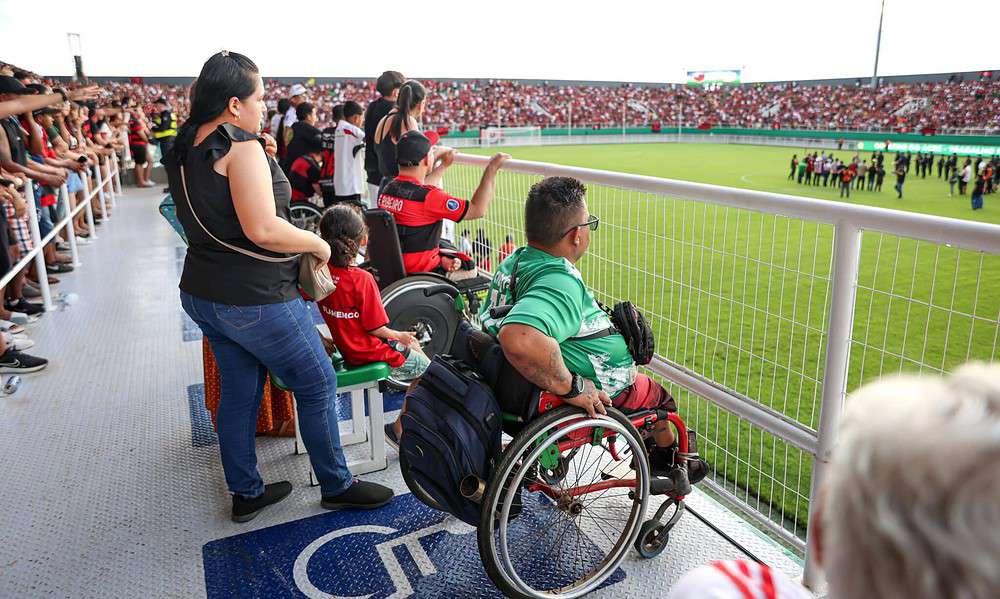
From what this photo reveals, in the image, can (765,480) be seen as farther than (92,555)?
Yes

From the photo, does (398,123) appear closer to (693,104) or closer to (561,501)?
(561,501)

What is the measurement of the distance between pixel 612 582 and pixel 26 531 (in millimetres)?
2097

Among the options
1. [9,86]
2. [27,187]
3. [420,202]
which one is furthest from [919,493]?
[27,187]

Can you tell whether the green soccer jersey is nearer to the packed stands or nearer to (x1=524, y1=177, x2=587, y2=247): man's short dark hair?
(x1=524, y1=177, x2=587, y2=247): man's short dark hair

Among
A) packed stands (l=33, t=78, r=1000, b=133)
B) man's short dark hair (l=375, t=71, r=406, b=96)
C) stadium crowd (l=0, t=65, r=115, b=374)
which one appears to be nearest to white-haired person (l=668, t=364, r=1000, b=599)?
stadium crowd (l=0, t=65, r=115, b=374)

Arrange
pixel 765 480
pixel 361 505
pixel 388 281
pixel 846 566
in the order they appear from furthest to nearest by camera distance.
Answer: pixel 388 281 → pixel 765 480 → pixel 361 505 → pixel 846 566

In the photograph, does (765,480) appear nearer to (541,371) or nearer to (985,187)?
(541,371)

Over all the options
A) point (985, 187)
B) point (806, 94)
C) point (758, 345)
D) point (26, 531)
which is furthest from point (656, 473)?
point (806, 94)

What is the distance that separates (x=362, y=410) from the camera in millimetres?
2955

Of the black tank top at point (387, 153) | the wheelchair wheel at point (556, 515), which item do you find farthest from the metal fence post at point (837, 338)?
the black tank top at point (387, 153)

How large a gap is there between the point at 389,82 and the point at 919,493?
16.5ft

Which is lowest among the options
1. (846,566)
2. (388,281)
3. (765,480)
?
(765,480)

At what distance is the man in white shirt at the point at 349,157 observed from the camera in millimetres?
5957

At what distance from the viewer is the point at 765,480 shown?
3.24 m
